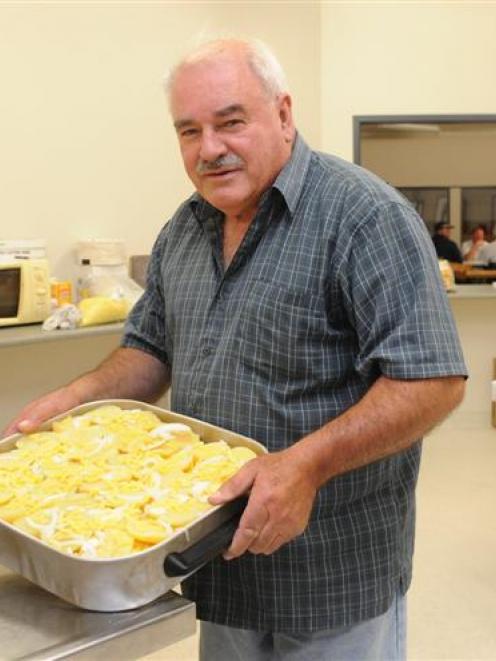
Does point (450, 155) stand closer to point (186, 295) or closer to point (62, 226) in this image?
point (62, 226)

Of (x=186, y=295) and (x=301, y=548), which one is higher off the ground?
(x=186, y=295)

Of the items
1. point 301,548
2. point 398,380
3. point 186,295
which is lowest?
point 301,548

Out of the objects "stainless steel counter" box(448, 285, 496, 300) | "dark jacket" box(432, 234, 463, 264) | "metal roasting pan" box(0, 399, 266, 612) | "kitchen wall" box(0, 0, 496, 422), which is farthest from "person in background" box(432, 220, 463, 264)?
"metal roasting pan" box(0, 399, 266, 612)

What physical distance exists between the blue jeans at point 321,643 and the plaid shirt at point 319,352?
0.12 ft

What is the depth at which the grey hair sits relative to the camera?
4.44 ft

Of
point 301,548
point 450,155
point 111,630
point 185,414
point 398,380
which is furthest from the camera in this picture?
point 450,155

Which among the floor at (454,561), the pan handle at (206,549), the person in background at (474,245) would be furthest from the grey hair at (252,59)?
the person in background at (474,245)

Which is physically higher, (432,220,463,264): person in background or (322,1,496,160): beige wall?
(322,1,496,160): beige wall

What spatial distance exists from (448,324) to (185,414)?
49 cm

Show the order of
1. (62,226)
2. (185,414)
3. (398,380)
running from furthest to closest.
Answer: (62,226)
(185,414)
(398,380)

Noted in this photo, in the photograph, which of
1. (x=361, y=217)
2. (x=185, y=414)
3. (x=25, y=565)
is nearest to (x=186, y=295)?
(x=185, y=414)

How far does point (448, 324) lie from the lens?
1.29 m

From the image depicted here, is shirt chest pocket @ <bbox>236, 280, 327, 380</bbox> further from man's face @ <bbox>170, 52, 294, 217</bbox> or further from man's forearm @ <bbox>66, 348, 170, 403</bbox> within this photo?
man's forearm @ <bbox>66, 348, 170, 403</bbox>

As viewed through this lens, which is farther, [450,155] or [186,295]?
[450,155]
